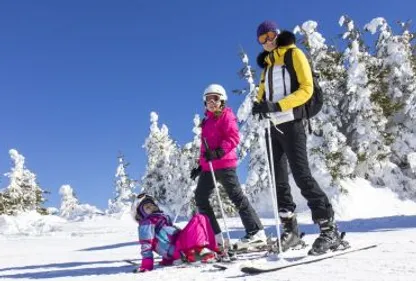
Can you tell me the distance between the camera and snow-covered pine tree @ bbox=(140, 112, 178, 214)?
3947 cm

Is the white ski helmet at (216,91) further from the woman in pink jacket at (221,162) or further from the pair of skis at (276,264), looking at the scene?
the pair of skis at (276,264)

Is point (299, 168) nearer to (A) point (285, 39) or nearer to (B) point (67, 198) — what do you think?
(A) point (285, 39)

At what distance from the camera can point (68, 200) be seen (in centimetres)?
6456

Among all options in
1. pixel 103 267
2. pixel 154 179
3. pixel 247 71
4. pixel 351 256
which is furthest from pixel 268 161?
pixel 154 179

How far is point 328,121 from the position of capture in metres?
21.5

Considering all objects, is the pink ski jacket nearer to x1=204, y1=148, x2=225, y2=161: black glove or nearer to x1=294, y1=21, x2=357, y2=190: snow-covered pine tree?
x1=204, y1=148, x2=225, y2=161: black glove

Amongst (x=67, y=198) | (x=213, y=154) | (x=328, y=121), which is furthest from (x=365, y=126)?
(x=67, y=198)

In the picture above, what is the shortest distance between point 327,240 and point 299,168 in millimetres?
782

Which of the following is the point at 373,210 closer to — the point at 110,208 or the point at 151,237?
the point at 151,237

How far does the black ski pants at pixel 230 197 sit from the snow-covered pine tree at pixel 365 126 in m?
16.4

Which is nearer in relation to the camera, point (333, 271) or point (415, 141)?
point (333, 271)

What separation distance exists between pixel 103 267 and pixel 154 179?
3482 centimetres

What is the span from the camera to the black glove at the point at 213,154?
20.0ft

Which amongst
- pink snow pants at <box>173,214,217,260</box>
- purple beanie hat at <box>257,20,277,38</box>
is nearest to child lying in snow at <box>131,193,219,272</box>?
pink snow pants at <box>173,214,217,260</box>
